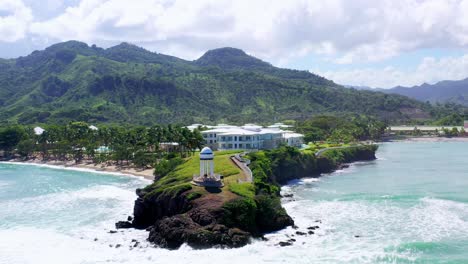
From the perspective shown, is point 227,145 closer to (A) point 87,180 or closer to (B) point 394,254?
(A) point 87,180

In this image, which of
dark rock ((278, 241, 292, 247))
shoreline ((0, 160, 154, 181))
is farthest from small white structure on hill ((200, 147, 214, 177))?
shoreline ((0, 160, 154, 181))

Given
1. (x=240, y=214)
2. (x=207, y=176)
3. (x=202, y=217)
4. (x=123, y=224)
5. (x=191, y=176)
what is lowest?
(x=123, y=224)

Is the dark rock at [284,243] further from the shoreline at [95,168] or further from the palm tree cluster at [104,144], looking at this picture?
the shoreline at [95,168]

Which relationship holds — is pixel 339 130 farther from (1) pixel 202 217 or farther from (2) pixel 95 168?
(1) pixel 202 217

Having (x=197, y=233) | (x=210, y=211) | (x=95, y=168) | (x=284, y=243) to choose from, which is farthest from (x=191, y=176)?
(x=95, y=168)

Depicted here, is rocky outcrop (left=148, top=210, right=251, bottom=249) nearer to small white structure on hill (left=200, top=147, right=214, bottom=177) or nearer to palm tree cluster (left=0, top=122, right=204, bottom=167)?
small white structure on hill (left=200, top=147, right=214, bottom=177)

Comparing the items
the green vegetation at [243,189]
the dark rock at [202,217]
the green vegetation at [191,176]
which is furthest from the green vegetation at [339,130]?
the dark rock at [202,217]

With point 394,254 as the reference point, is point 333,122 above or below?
above

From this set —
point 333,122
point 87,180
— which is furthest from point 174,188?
point 333,122
